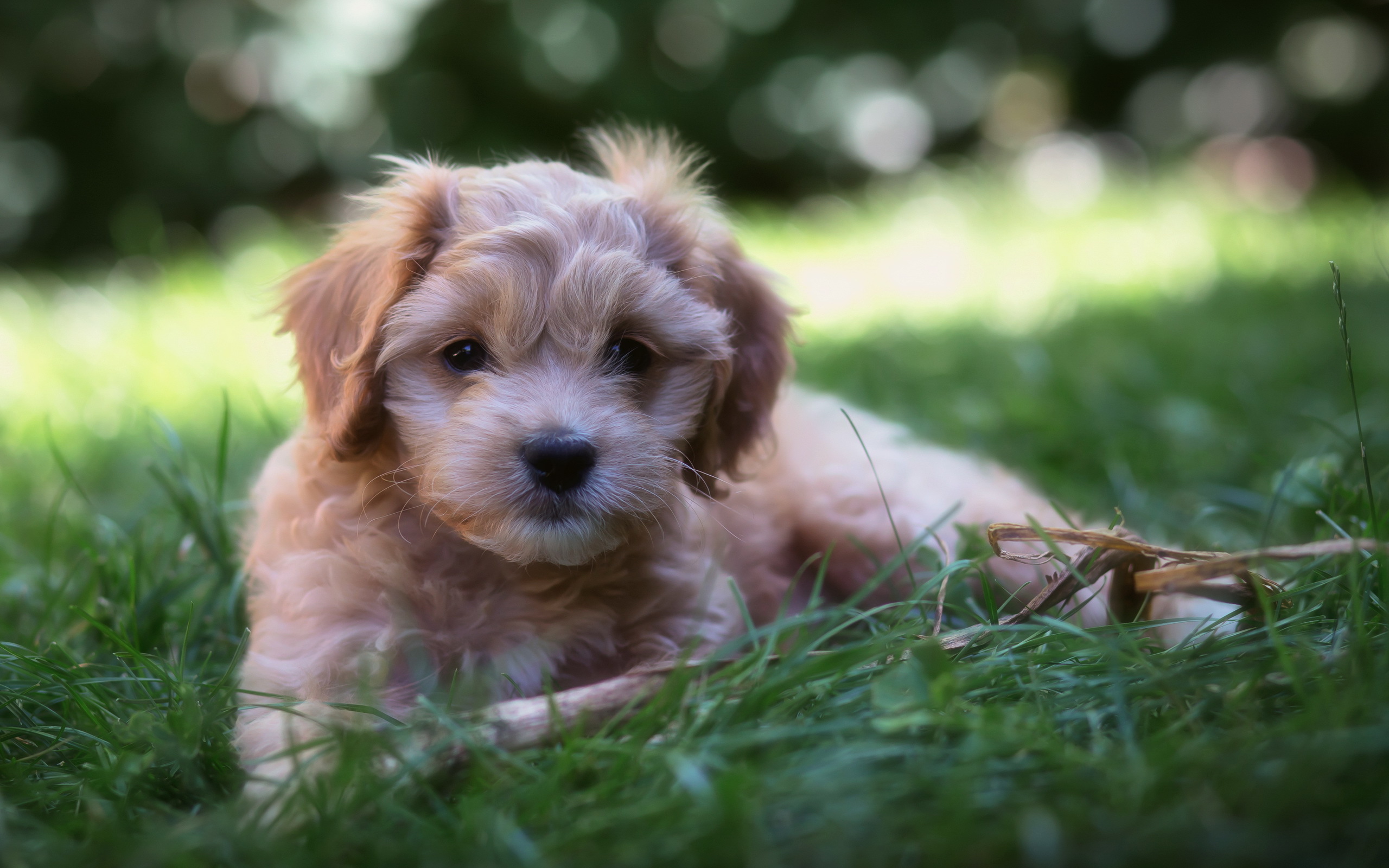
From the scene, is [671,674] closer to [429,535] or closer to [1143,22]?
[429,535]

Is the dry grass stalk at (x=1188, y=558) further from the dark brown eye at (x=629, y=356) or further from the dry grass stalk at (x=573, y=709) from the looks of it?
the dark brown eye at (x=629, y=356)

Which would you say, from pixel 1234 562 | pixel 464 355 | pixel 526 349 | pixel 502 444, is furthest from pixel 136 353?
pixel 1234 562

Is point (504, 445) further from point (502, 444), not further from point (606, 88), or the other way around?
point (606, 88)

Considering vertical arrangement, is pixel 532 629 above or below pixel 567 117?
below

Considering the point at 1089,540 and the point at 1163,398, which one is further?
the point at 1163,398

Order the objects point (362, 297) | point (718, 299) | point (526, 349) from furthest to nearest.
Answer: point (718, 299)
point (362, 297)
point (526, 349)

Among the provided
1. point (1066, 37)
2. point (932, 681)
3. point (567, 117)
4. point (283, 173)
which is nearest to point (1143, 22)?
point (1066, 37)

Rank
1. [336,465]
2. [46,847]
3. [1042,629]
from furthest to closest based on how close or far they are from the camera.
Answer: [336,465], [1042,629], [46,847]

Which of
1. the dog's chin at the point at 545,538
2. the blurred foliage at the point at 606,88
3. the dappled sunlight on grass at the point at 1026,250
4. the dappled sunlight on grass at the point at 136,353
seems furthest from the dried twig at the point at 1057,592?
the blurred foliage at the point at 606,88
